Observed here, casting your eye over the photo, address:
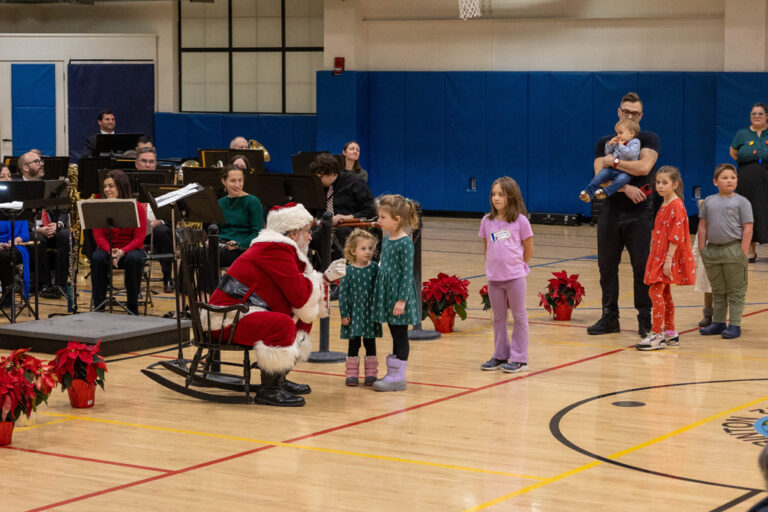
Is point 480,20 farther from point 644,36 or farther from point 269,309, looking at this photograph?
point 269,309

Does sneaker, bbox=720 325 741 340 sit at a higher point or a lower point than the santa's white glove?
lower

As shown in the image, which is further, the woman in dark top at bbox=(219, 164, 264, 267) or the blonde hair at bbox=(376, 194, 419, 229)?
the woman in dark top at bbox=(219, 164, 264, 267)

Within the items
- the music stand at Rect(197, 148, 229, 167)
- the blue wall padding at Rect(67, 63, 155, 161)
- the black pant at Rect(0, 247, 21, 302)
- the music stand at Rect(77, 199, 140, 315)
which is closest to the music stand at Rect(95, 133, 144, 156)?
the music stand at Rect(197, 148, 229, 167)

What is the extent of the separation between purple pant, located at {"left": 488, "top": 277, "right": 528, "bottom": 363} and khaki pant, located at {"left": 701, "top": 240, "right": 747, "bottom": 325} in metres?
2.16

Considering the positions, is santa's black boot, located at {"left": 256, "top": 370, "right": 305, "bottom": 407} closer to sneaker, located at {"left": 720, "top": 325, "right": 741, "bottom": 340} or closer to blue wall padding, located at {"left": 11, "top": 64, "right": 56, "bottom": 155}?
sneaker, located at {"left": 720, "top": 325, "right": 741, "bottom": 340}

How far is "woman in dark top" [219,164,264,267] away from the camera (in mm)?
10234

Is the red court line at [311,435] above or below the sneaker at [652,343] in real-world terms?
below

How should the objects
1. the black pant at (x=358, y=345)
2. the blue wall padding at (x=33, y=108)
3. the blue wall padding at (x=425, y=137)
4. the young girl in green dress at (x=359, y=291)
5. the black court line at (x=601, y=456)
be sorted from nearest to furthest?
the black court line at (x=601, y=456) → the young girl in green dress at (x=359, y=291) → the black pant at (x=358, y=345) → the blue wall padding at (x=425, y=137) → the blue wall padding at (x=33, y=108)

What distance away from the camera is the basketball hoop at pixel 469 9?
2009 cm

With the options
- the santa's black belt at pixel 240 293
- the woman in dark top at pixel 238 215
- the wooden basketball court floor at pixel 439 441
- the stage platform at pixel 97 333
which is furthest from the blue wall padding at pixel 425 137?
the santa's black belt at pixel 240 293

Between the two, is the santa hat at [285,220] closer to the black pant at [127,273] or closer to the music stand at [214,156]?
the black pant at [127,273]

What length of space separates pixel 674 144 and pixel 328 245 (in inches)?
465

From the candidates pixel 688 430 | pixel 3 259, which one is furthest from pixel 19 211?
pixel 688 430

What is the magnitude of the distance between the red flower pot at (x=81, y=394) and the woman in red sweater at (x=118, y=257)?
3.40 m
